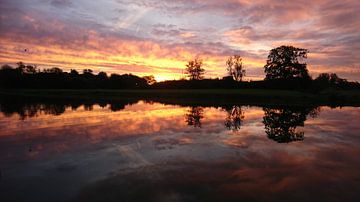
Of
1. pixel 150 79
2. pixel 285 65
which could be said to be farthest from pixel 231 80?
pixel 150 79

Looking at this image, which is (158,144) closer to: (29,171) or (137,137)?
(137,137)

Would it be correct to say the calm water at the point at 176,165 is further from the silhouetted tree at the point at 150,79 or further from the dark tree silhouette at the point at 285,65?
the silhouetted tree at the point at 150,79

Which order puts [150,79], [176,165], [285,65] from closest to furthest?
1. [176,165]
2. [285,65]
3. [150,79]

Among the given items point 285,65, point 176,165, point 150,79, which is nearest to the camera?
point 176,165

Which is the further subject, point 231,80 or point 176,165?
point 231,80

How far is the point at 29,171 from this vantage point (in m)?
10.9

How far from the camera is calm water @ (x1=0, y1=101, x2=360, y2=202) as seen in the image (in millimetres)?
9016

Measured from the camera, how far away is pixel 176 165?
39.5 ft

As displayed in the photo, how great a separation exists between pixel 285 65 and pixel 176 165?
83484 mm

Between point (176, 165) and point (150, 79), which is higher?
point (150, 79)

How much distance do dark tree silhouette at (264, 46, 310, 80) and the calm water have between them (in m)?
69.2

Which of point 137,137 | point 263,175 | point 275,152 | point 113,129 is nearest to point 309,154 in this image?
point 275,152

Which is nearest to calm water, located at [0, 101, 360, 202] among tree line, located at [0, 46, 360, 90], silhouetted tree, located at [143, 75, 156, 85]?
tree line, located at [0, 46, 360, 90]

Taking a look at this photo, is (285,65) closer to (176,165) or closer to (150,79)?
(176,165)
